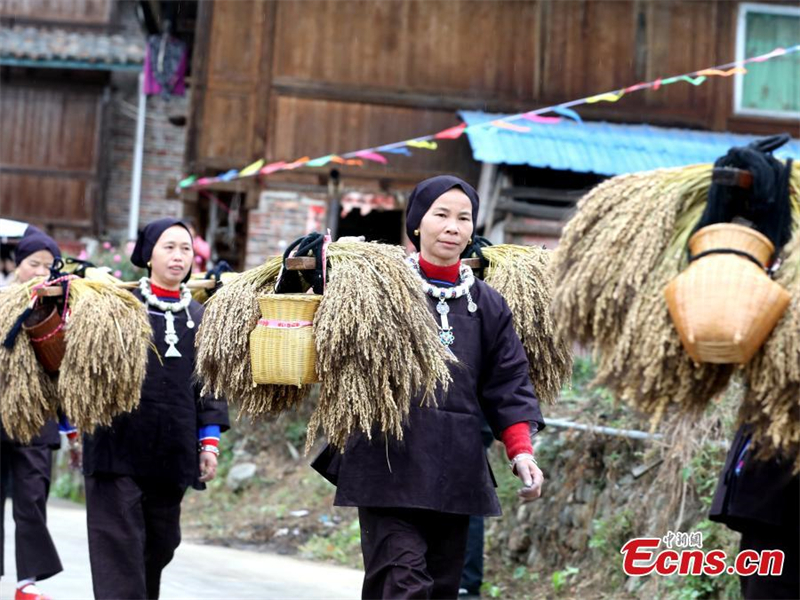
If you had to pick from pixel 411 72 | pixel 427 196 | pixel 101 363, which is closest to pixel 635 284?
pixel 427 196

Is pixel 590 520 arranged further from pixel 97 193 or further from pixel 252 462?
pixel 97 193

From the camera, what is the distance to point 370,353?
A: 436 centimetres

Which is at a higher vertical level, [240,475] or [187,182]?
[187,182]

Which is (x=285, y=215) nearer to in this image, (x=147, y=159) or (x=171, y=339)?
(x=147, y=159)

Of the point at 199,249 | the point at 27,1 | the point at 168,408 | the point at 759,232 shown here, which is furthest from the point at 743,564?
the point at 27,1

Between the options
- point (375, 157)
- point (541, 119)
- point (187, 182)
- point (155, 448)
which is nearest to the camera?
point (155, 448)

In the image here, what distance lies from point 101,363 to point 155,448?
0.52 m

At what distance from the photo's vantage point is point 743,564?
3947 mm

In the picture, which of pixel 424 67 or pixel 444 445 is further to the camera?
pixel 424 67

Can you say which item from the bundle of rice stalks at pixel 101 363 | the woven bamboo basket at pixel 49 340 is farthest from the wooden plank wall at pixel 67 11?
the bundle of rice stalks at pixel 101 363

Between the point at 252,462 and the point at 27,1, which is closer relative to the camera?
the point at 252,462

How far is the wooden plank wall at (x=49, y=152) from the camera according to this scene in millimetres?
18578

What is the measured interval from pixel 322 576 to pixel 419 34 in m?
7.92

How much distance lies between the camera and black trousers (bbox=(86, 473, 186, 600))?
5719 millimetres
